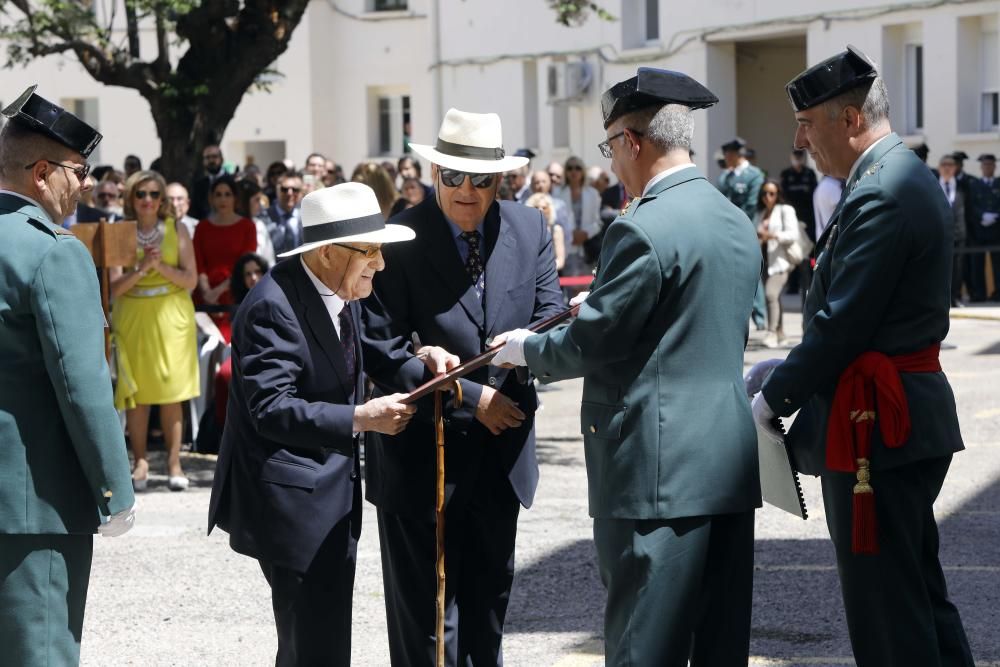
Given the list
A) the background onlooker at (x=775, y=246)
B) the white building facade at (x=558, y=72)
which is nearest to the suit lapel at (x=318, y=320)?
the background onlooker at (x=775, y=246)

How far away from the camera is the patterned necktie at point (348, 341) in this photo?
15.1 feet

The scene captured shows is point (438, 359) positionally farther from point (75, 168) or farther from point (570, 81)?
point (570, 81)

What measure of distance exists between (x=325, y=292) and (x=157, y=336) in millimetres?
5404

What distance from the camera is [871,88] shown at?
14.6ft

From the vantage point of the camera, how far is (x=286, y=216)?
12602 mm

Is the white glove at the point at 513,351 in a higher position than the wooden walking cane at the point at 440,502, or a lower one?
higher

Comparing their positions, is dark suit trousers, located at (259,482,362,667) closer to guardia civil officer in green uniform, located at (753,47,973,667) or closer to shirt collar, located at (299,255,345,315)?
shirt collar, located at (299,255,345,315)

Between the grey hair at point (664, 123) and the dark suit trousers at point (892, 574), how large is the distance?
110cm

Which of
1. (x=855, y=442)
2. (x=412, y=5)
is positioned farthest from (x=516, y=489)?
(x=412, y=5)

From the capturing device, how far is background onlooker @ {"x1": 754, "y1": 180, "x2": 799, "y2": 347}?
15711 mm

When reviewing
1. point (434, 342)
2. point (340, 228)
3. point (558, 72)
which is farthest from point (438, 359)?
point (558, 72)

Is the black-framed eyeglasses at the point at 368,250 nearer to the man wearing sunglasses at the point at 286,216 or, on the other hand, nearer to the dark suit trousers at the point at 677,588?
the dark suit trousers at the point at 677,588

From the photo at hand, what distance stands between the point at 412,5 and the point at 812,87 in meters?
28.4

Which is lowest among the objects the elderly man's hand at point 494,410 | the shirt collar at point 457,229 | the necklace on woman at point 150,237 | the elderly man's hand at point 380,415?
the elderly man's hand at point 494,410
